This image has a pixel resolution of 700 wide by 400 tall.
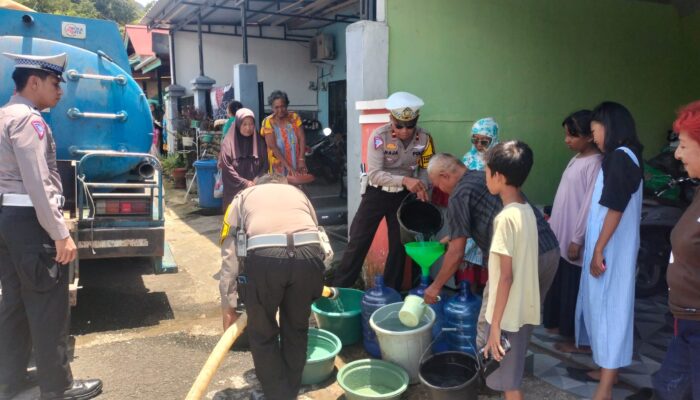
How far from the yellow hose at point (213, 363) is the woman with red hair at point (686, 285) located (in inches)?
85.6

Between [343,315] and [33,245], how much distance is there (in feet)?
6.42

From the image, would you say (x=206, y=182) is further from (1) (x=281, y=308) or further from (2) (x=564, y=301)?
(2) (x=564, y=301)

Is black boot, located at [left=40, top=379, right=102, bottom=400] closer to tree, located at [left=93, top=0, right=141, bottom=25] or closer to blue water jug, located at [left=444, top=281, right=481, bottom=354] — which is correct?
blue water jug, located at [left=444, top=281, right=481, bottom=354]

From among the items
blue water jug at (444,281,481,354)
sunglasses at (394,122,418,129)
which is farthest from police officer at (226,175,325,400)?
sunglasses at (394,122,418,129)

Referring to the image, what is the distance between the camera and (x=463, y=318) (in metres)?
3.20

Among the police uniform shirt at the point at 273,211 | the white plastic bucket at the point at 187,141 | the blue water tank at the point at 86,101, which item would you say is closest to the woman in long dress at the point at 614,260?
the police uniform shirt at the point at 273,211

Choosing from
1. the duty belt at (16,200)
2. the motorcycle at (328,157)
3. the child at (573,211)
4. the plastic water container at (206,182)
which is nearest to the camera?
the duty belt at (16,200)

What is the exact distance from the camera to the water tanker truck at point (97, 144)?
381 centimetres

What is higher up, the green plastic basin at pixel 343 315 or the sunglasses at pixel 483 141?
the sunglasses at pixel 483 141

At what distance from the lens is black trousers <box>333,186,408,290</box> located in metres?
4.21

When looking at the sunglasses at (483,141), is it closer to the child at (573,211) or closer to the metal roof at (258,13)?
the child at (573,211)

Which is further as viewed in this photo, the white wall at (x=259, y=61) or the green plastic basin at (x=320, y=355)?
the white wall at (x=259, y=61)

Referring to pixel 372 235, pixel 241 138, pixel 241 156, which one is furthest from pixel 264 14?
pixel 372 235

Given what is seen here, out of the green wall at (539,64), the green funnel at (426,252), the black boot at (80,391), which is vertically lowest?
the black boot at (80,391)
